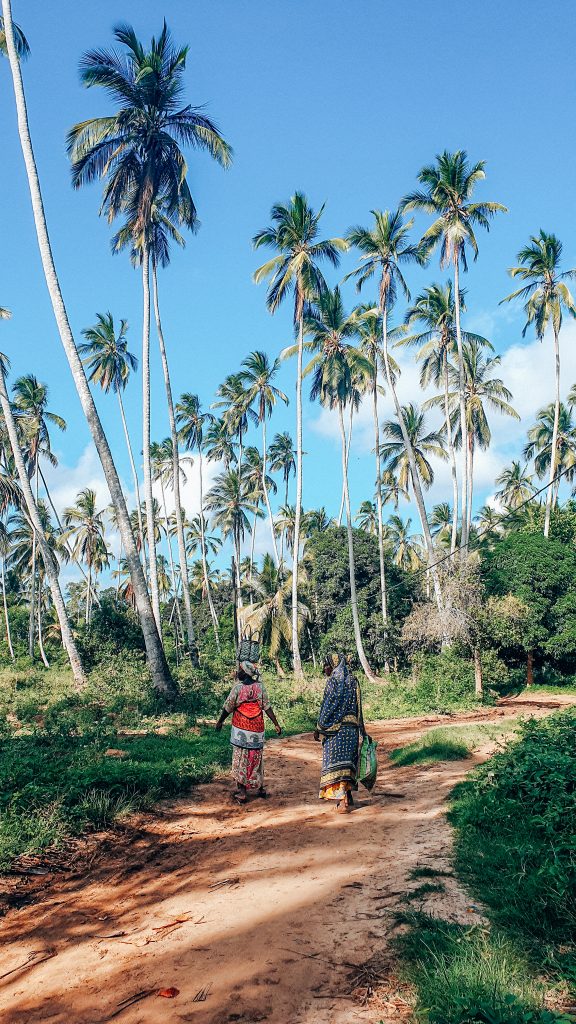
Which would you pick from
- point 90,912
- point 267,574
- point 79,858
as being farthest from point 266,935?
point 267,574

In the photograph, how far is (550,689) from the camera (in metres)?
23.4

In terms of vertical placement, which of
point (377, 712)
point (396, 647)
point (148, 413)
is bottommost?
point (377, 712)

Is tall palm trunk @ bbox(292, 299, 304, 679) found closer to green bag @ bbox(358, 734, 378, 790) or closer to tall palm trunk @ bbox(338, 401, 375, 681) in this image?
tall palm trunk @ bbox(338, 401, 375, 681)

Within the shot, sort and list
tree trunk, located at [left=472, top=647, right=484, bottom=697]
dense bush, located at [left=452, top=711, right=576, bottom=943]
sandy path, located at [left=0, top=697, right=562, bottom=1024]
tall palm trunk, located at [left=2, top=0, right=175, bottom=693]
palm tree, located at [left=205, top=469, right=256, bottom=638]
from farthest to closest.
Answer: palm tree, located at [left=205, top=469, right=256, bottom=638], tree trunk, located at [left=472, top=647, right=484, bottom=697], tall palm trunk, located at [left=2, top=0, right=175, bottom=693], dense bush, located at [left=452, top=711, right=576, bottom=943], sandy path, located at [left=0, top=697, right=562, bottom=1024]

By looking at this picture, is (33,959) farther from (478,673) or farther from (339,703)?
(478,673)

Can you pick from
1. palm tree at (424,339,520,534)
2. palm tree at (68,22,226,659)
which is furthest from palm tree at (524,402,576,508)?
palm tree at (68,22,226,659)

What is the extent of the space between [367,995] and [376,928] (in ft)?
2.26

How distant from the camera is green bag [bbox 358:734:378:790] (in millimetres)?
7004

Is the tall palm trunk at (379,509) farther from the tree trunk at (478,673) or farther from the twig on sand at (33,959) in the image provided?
the twig on sand at (33,959)

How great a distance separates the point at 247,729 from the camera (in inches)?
293

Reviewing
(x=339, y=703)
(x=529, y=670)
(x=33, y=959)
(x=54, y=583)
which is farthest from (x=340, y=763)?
(x=529, y=670)

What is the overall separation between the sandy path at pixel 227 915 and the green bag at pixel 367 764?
1.02 ft

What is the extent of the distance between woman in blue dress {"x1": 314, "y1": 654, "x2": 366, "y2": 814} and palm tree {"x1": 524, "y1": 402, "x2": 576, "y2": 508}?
31.1m

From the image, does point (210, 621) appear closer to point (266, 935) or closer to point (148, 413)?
point (148, 413)
